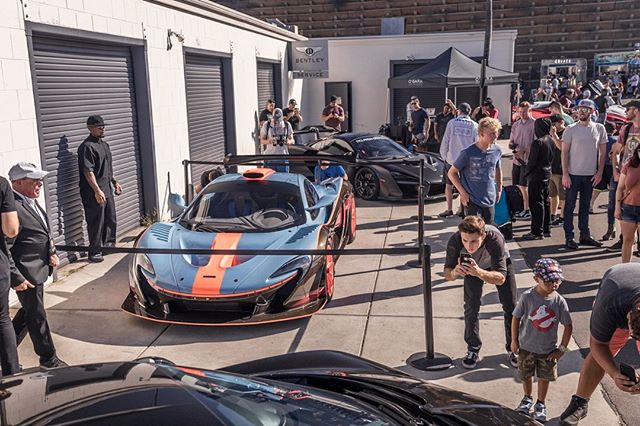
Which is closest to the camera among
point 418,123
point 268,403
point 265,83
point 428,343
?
point 268,403

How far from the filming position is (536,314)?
4.10 m

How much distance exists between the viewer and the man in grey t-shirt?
8.00 metres

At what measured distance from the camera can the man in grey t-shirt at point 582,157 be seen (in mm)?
7996

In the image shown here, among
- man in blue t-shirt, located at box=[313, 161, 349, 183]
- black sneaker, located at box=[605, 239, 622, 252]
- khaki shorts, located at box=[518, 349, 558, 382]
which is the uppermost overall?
man in blue t-shirt, located at box=[313, 161, 349, 183]

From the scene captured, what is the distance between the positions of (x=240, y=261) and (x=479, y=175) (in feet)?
9.09

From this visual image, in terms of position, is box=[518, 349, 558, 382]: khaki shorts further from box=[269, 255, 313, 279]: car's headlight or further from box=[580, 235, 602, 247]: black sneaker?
box=[580, 235, 602, 247]: black sneaker

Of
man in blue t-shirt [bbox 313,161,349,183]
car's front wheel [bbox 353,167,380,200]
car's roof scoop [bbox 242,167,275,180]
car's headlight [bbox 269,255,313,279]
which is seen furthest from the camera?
car's front wheel [bbox 353,167,380,200]

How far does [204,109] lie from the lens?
13.1 metres

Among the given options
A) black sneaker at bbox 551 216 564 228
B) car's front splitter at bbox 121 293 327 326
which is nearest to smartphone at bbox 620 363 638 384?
car's front splitter at bbox 121 293 327 326

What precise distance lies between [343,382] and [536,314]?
1644mm

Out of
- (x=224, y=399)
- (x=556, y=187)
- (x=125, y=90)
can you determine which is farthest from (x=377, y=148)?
(x=224, y=399)

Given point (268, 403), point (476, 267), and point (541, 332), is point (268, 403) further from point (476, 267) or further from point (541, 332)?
point (476, 267)

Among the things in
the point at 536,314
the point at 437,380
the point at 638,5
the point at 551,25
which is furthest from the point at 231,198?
the point at 638,5

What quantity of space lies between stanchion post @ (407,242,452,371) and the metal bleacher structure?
27.8 metres
